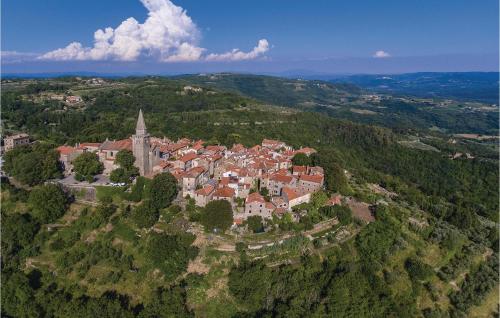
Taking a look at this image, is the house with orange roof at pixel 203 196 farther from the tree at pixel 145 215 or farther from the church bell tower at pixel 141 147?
the church bell tower at pixel 141 147

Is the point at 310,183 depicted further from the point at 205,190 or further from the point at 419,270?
the point at 419,270

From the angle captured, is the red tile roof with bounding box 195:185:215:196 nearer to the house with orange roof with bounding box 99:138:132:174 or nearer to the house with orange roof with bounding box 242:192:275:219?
the house with orange roof with bounding box 242:192:275:219

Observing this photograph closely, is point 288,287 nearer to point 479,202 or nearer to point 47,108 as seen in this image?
point 479,202

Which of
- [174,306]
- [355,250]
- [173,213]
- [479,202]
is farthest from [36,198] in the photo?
[479,202]

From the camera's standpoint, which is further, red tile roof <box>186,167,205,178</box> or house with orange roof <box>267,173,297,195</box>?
house with orange roof <box>267,173,297,195</box>

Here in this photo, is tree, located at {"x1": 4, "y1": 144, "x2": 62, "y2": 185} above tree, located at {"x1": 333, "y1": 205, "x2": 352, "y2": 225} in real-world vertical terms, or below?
above

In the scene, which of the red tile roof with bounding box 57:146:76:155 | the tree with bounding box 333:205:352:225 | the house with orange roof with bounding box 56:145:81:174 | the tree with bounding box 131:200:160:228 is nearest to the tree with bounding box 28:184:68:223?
the house with orange roof with bounding box 56:145:81:174
